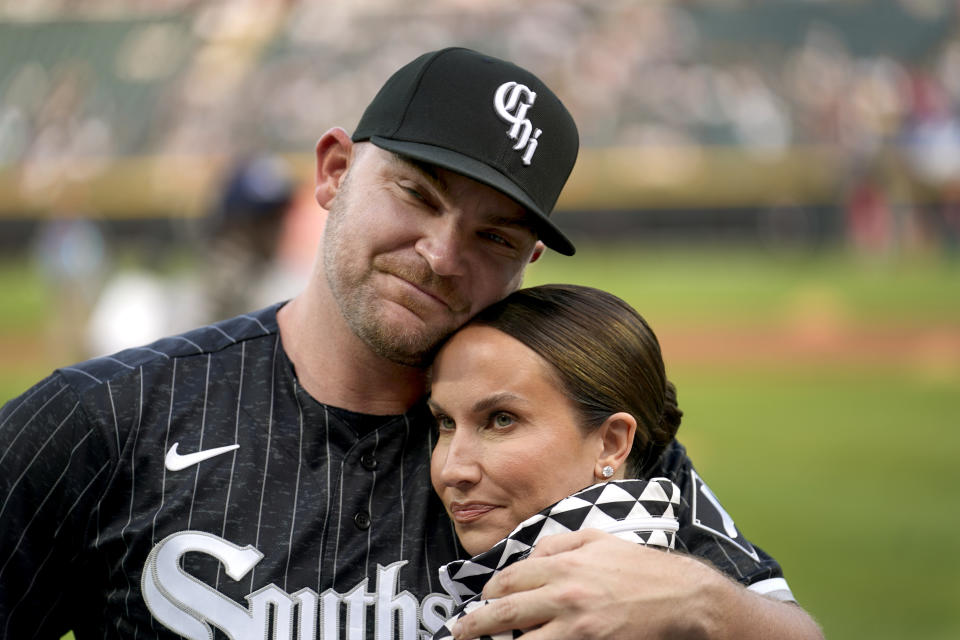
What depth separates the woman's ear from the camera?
1960 millimetres

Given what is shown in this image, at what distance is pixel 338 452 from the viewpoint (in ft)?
6.77

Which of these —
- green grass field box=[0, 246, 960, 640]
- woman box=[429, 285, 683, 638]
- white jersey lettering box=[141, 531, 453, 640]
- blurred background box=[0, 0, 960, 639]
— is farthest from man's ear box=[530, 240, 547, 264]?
blurred background box=[0, 0, 960, 639]

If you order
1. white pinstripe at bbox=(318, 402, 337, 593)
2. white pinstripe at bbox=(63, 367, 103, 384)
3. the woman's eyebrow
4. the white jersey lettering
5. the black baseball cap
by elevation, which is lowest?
the white jersey lettering

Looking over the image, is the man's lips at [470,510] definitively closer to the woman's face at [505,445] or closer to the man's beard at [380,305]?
the woman's face at [505,445]

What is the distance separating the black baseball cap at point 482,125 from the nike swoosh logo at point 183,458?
0.61 meters

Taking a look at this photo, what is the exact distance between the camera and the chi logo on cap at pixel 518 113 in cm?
198

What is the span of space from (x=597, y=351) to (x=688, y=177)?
73.0 ft

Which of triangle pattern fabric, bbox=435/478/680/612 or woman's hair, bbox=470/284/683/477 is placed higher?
woman's hair, bbox=470/284/683/477

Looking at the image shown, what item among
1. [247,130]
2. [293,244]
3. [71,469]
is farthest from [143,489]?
[247,130]

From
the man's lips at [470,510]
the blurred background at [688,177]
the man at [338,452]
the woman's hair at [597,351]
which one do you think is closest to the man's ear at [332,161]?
the man at [338,452]

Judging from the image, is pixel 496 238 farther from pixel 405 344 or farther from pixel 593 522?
pixel 593 522

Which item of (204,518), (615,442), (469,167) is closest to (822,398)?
(615,442)

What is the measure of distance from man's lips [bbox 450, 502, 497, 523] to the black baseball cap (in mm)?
477

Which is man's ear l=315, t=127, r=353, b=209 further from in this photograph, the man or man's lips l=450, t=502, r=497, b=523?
man's lips l=450, t=502, r=497, b=523
